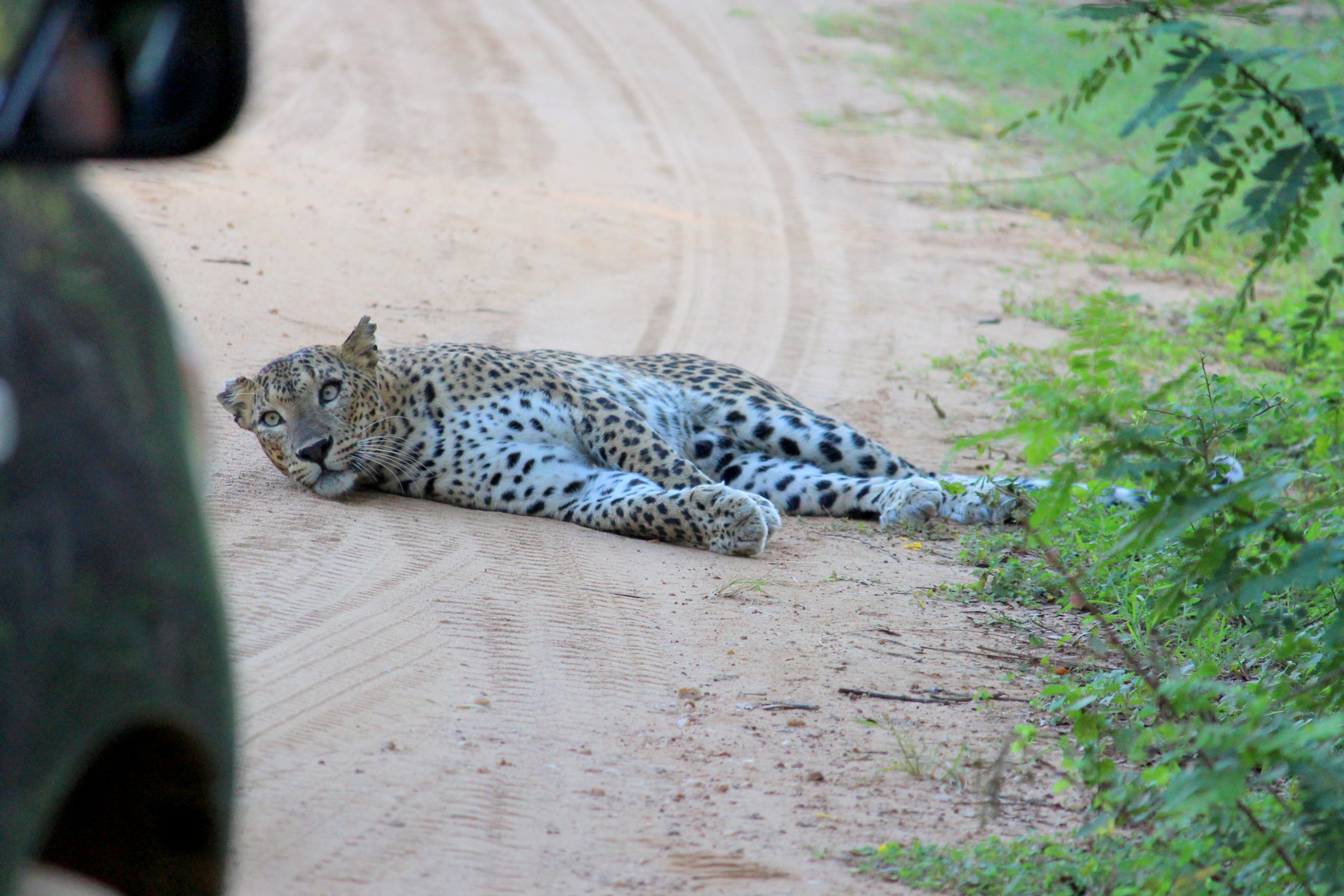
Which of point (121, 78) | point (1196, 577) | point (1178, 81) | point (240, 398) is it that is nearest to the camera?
point (121, 78)

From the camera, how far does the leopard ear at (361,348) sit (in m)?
6.89

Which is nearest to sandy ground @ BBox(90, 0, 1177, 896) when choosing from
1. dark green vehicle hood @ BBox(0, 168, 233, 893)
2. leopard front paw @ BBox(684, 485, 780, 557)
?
leopard front paw @ BBox(684, 485, 780, 557)

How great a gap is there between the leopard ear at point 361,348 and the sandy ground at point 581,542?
700 mm

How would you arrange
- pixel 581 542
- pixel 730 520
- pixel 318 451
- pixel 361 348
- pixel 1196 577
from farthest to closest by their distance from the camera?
1. pixel 361 348
2. pixel 318 451
3. pixel 581 542
4. pixel 730 520
5. pixel 1196 577

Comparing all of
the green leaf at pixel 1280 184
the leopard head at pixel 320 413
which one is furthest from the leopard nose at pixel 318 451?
the green leaf at pixel 1280 184

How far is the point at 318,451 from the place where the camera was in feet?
21.6

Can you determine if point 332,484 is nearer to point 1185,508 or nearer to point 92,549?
point 1185,508

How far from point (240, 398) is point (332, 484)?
65 centimetres

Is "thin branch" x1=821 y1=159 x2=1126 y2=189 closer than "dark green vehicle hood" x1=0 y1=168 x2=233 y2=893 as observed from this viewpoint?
No

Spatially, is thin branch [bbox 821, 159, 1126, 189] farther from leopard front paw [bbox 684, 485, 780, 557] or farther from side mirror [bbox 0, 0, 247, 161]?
side mirror [bbox 0, 0, 247, 161]

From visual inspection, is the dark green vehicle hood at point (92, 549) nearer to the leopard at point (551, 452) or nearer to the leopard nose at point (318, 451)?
the leopard at point (551, 452)

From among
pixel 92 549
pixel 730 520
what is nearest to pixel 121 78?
pixel 92 549

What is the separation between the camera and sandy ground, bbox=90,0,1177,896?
3668 mm

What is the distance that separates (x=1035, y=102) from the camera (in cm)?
1722
